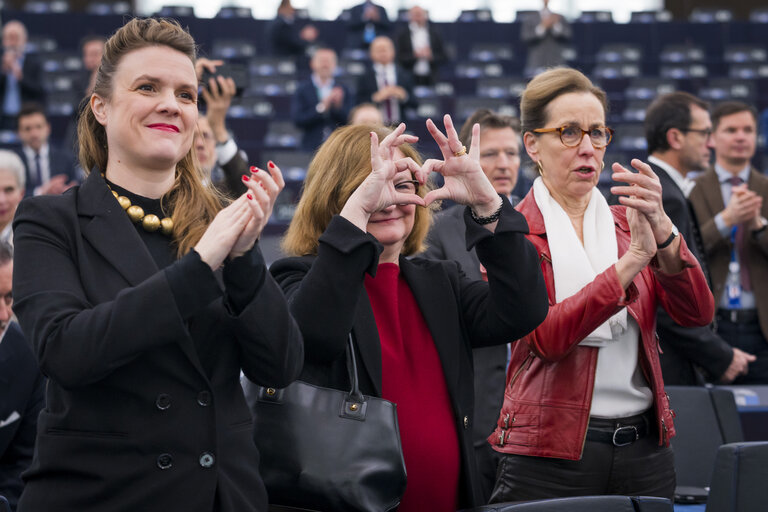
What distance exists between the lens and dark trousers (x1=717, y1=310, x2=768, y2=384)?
A: 3934mm

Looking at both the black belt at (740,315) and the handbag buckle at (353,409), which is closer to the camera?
the handbag buckle at (353,409)

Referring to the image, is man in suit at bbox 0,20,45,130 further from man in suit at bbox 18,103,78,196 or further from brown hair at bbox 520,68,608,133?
brown hair at bbox 520,68,608,133

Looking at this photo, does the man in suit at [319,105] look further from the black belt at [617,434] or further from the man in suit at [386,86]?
the black belt at [617,434]

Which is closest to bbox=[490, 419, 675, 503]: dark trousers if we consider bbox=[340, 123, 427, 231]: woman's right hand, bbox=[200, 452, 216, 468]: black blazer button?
bbox=[340, 123, 427, 231]: woman's right hand

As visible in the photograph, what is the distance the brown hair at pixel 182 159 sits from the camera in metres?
1.66

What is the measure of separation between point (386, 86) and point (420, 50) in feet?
5.20

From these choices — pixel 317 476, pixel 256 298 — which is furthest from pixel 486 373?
pixel 256 298

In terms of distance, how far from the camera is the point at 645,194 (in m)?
1.97

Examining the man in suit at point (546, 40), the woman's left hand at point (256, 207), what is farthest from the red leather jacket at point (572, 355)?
the man in suit at point (546, 40)

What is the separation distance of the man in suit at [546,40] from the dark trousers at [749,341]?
804 cm

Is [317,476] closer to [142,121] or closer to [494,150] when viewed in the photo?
[142,121]

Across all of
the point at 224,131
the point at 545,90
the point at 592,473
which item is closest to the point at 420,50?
the point at 224,131

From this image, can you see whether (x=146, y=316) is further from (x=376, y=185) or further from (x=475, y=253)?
(x=475, y=253)

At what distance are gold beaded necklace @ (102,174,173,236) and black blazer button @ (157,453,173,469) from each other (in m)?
0.40
